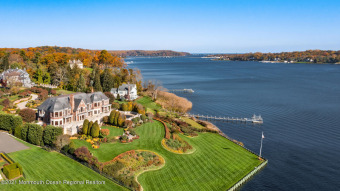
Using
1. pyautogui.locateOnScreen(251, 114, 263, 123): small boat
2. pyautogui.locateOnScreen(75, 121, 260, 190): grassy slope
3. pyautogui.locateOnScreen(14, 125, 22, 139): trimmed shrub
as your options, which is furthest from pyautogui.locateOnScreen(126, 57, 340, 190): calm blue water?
pyautogui.locateOnScreen(14, 125, 22, 139): trimmed shrub

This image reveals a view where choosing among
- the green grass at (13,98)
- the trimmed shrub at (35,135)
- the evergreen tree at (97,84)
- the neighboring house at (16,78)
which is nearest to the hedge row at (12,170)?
the trimmed shrub at (35,135)

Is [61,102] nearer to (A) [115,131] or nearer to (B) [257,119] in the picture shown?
(A) [115,131]

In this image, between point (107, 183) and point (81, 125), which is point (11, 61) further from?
point (107, 183)

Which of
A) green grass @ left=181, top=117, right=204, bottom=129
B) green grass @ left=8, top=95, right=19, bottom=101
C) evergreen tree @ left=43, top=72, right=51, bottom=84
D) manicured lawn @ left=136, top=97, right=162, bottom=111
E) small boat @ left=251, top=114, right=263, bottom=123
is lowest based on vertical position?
green grass @ left=181, top=117, right=204, bottom=129

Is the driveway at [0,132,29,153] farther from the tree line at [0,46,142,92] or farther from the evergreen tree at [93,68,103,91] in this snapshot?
the evergreen tree at [93,68,103,91]

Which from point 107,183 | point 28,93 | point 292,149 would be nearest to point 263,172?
point 292,149

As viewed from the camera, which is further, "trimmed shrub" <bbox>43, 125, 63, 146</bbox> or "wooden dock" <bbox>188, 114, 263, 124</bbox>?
"wooden dock" <bbox>188, 114, 263, 124</bbox>

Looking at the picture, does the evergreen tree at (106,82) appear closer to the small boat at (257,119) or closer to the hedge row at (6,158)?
the small boat at (257,119)
